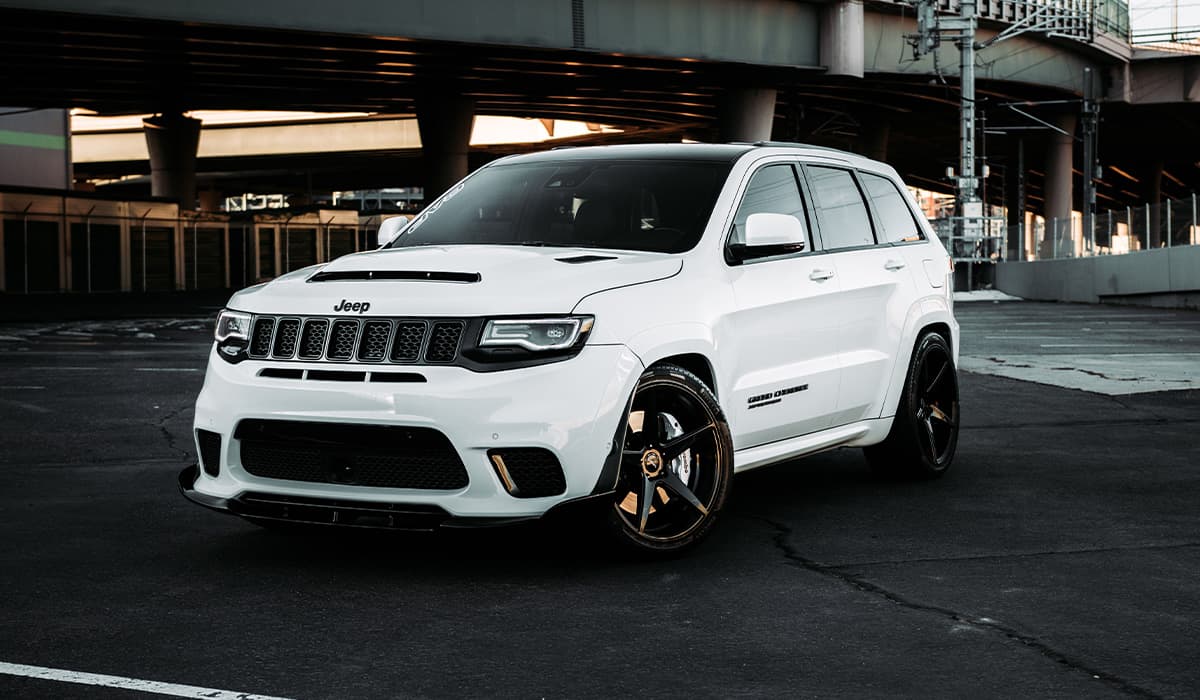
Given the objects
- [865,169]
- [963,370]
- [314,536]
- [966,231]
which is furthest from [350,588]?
[966,231]

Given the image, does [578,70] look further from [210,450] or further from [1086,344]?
[210,450]

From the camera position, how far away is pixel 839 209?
8.26 m

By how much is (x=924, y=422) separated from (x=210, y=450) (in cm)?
408

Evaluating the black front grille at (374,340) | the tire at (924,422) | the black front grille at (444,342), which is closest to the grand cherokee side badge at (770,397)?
the tire at (924,422)

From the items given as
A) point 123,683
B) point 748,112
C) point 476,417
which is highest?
point 748,112

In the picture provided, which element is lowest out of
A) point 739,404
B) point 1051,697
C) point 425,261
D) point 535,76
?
point 1051,697

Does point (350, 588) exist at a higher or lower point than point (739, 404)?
lower

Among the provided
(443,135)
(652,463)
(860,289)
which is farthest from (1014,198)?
(652,463)

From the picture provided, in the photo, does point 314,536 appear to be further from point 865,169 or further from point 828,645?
point 865,169

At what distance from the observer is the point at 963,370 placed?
17.2 metres

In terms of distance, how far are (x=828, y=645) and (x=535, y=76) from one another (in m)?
45.8

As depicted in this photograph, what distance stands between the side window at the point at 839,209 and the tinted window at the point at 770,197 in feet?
0.61

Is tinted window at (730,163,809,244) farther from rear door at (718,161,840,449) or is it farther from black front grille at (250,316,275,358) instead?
black front grille at (250,316,275,358)

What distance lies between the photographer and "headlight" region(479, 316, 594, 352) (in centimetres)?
592
